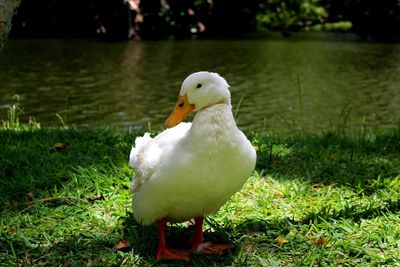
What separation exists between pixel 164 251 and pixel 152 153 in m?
0.53

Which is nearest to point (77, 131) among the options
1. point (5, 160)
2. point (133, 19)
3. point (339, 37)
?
point (5, 160)

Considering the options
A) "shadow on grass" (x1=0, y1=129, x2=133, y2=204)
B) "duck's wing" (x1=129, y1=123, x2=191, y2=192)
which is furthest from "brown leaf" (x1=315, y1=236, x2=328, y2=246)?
"shadow on grass" (x1=0, y1=129, x2=133, y2=204)

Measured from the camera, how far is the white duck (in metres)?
2.86

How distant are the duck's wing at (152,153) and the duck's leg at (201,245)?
0.40m

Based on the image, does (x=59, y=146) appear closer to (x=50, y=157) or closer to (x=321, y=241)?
(x=50, y=157)

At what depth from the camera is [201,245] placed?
10.4 ft

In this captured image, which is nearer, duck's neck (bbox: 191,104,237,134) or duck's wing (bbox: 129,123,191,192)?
duck's neck (bbox: 191,104,237,134)

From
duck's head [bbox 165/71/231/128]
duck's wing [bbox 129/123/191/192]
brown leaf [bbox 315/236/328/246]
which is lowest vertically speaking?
brown leaf [bbox 315/236/328/246]

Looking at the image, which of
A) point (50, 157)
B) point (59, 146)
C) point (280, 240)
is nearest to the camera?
point (280, 240)

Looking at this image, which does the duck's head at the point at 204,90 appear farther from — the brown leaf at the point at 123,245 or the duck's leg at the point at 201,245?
the brown leaf at the point at 123,245

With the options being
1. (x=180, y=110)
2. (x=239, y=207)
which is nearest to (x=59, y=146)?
(x=239, y=207)

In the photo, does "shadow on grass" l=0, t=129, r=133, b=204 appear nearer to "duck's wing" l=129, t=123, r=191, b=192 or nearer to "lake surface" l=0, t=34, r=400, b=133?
"duck's wing" l=129, t=123, r=191, b=192

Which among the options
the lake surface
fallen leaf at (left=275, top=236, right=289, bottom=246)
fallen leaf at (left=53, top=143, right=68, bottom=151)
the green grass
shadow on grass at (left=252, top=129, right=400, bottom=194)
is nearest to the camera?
the green grass

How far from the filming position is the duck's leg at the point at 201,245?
124 inches
